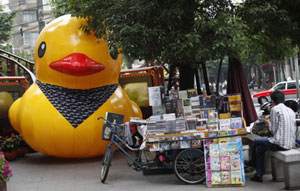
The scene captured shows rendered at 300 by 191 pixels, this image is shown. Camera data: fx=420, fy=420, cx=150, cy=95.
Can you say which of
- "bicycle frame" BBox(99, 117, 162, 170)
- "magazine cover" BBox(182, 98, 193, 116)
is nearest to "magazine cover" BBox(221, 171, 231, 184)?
"bicycle frame" BBox(99, 117, 162, 170)

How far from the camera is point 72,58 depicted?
941 centimetres

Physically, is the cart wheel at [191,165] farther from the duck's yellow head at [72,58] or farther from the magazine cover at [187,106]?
the duck's yellow head at [72,58]

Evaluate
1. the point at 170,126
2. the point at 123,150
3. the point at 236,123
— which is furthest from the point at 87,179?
the point at 236,123

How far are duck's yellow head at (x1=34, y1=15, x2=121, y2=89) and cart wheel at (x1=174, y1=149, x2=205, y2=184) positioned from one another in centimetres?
336

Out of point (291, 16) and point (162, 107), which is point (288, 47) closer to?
point (291, 16)

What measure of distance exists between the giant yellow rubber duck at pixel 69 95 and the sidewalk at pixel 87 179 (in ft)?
1.51

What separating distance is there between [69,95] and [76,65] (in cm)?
88

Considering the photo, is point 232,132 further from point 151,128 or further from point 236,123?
point 151,128

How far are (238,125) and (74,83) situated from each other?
427 cm

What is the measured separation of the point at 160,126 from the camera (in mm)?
7227

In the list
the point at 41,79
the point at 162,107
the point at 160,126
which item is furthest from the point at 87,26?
the point at 160,126

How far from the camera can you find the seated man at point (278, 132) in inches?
268

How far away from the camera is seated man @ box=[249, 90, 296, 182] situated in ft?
22.3

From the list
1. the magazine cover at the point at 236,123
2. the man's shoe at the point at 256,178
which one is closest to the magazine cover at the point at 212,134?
the magazine cover at the point at 236,123
